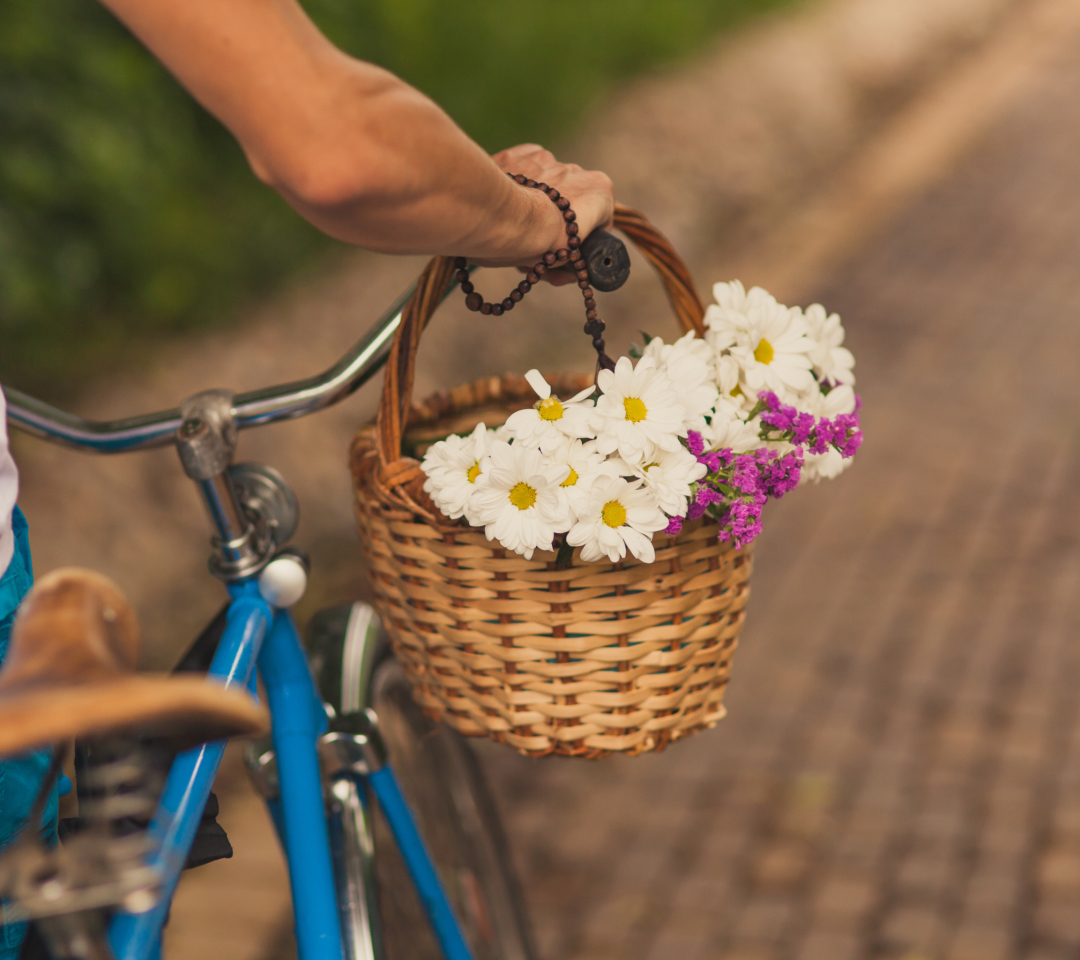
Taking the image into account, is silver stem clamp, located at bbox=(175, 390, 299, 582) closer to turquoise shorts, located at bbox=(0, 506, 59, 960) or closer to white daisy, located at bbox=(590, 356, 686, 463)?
turquoise shorts, located at bbox=(0, 506, 59, 960)

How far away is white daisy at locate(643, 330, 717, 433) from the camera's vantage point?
1.06 metres

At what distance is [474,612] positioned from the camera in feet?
3.73

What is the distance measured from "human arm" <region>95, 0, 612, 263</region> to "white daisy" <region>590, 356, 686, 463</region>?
8.0 inches

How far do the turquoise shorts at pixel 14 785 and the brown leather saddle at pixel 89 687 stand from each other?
34 centimetres

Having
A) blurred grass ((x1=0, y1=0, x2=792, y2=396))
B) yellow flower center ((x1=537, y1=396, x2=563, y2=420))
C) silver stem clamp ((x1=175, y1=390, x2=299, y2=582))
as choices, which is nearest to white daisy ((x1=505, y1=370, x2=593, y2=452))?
yellow flower center ((x1=537, y1=396, x2=563, y2=420))

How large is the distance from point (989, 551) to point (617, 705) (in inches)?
105

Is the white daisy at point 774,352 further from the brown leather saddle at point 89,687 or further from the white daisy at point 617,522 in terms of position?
the brown leather saddle at point 89,687

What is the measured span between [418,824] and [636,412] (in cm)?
102

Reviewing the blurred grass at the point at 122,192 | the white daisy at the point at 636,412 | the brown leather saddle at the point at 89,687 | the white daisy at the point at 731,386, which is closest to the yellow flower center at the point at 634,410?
the white daisy at the point at 636,412

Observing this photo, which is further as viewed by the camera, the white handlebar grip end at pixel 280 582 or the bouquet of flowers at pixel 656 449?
the white handlebar grip end at pixel 280 582

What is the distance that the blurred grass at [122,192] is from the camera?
3.52m

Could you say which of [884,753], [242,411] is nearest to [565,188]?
[242,411]

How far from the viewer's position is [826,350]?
121cm

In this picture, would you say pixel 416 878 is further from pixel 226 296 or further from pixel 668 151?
pixel 668 151
